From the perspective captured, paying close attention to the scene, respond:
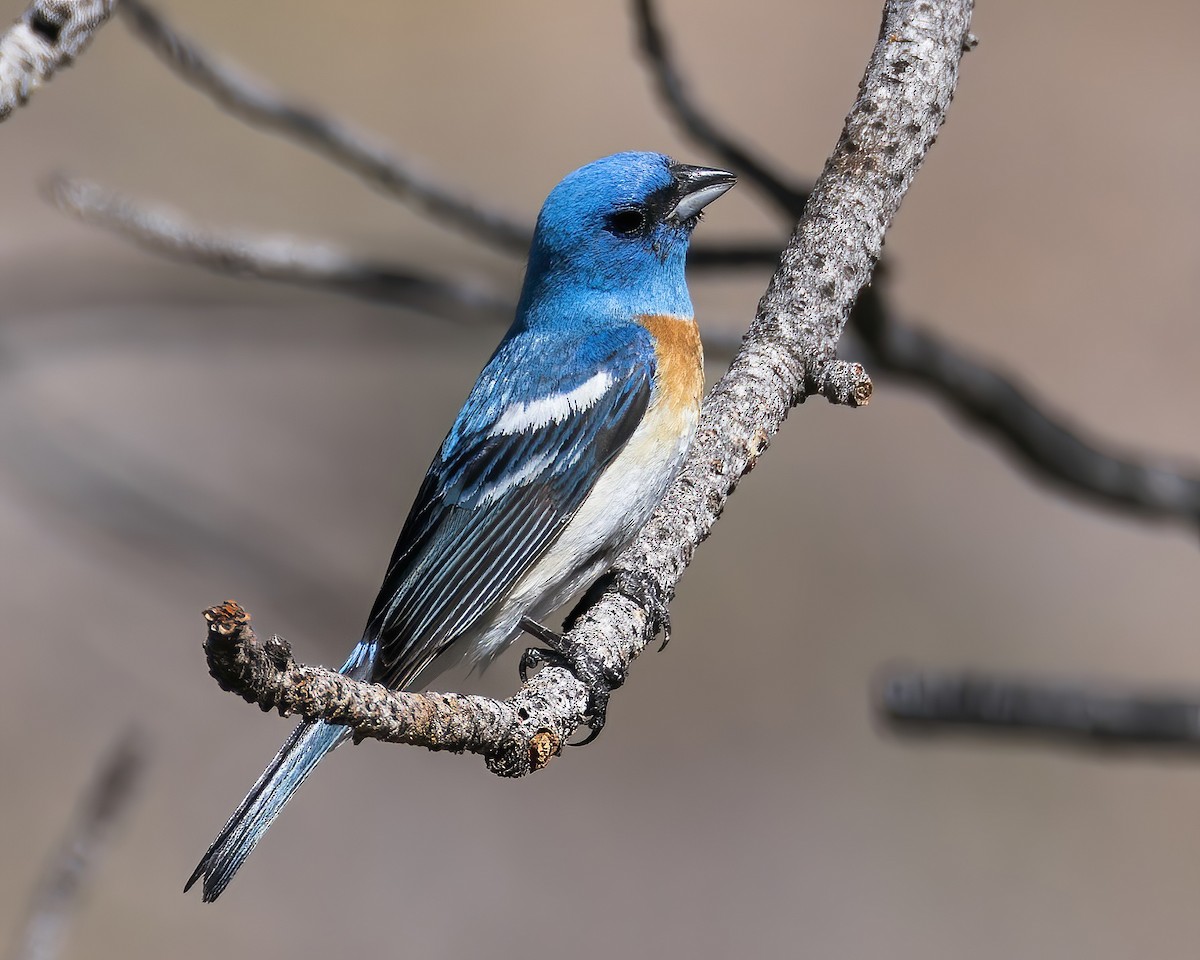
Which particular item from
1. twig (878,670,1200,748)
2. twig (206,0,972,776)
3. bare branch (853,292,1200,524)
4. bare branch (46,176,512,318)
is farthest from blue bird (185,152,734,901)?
twig (878,670,1200,748)

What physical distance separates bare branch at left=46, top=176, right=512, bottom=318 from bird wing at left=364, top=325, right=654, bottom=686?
37 centimetres

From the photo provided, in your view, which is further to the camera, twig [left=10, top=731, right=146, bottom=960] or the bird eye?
the bird eye

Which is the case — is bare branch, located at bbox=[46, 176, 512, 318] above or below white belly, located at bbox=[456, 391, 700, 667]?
above

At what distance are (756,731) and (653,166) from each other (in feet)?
15.1

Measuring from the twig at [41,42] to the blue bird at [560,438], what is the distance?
175 cm

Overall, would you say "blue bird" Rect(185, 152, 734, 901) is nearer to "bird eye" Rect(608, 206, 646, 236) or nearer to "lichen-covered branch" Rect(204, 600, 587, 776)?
"bird eye" Rect(608, 206, 646, 236)

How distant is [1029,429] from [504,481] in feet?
5.27

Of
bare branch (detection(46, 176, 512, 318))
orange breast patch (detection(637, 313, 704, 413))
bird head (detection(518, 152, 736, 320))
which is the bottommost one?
bare branch (detection(46, 176, 512, 318))

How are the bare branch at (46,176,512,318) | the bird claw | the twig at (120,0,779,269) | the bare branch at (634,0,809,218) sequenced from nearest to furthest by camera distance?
the bird claw → the bare branch at (634,0,809,218) → the twig at (120,0,779,269) → the bare branch at (46,176,512,318)

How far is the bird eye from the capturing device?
434 cm

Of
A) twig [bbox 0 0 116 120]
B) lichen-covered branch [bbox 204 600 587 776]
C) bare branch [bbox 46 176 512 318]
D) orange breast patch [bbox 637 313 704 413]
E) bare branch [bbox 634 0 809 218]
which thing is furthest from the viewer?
bare branch [bbox 46 176 512 318]

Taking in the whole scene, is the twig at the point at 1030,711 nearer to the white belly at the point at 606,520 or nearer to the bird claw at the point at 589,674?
the bird claw at the point at 589,674

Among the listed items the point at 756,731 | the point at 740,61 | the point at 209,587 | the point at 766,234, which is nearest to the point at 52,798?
the point at 209,587

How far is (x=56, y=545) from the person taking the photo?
330 inches
